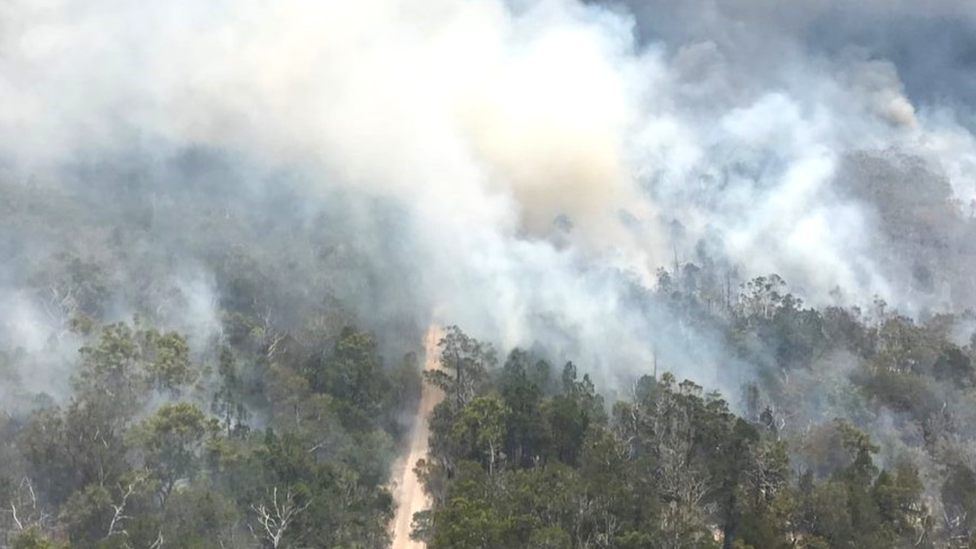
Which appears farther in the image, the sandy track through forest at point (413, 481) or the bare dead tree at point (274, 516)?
the sandy track through forest at point (413, 481)

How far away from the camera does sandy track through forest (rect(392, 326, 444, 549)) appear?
52781mm

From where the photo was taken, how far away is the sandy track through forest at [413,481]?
5278cm

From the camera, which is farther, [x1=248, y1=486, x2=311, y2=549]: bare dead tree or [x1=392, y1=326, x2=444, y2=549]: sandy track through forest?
[x1=392, y1=326, x2=444, y2=549]: sandy track through forest

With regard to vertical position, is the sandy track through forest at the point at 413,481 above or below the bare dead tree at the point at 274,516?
above

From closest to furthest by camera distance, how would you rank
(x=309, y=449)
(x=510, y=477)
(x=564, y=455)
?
1. (x=510, y=477)
2. (x=309, y=449)
3. (x=564, y=455)

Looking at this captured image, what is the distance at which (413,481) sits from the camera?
58625 mm

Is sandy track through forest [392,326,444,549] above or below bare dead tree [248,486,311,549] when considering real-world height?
above

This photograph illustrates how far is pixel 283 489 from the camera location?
4366 cm

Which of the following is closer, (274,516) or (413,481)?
(274,516)

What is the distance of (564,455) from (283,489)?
700 inches

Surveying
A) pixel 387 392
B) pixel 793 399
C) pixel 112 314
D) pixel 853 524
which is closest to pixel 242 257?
pixel 112 314

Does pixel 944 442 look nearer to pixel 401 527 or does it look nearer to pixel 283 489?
pixel 401 527

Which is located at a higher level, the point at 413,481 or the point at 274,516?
the point at 413,481

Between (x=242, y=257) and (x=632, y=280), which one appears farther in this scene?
(x=632, y=280)
